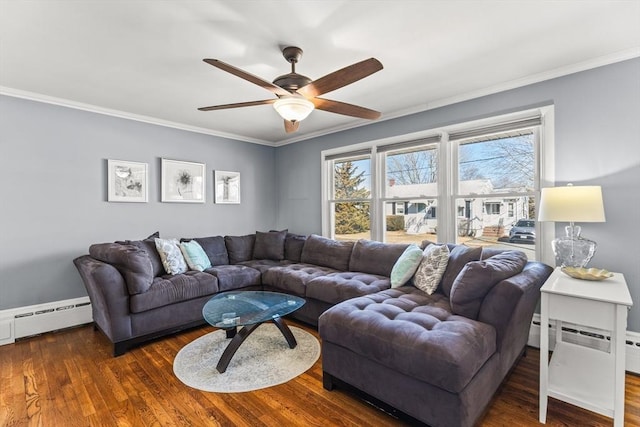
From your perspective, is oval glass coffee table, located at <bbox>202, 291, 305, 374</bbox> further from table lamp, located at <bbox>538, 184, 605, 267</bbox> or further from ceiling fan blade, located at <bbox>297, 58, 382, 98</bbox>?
table lamp, located at <bbox>538, 184, 605, 267</bbox>

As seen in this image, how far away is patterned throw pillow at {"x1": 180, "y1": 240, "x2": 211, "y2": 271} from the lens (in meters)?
3.64

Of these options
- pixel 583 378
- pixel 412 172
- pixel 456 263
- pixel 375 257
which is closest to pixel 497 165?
pixel 412 172

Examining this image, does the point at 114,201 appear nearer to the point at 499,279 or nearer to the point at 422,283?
the point at 422,283

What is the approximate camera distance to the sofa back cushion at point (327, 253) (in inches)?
149

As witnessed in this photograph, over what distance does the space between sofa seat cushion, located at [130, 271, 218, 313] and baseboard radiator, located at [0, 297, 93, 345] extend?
43.0 inches

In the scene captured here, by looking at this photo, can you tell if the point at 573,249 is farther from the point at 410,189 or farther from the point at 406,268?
the point at 410,189

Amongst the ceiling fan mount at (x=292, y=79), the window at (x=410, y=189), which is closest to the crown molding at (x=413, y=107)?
the window at (x=410, y=189)

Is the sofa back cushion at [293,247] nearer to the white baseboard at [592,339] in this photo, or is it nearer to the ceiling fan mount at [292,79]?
the ceiling fan mount at [292,79]

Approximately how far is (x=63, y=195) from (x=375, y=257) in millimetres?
3527

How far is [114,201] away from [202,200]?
1108 mm

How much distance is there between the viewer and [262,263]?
4.20 m

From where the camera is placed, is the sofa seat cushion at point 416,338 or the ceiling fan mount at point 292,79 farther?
the ceiling fan mount at point 292,79

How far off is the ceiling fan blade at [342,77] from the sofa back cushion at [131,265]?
2.14 metres

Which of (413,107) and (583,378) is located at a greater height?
(413,107)
